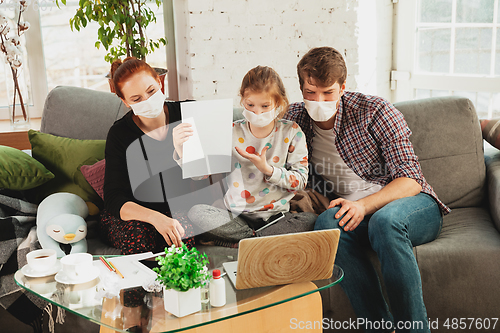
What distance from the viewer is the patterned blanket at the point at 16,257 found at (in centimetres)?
134

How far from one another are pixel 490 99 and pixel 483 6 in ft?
1.63

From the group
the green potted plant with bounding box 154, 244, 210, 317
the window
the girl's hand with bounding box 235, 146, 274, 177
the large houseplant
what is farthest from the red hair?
the window

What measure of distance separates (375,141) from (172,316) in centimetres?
96

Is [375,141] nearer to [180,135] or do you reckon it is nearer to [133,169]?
[180,135]

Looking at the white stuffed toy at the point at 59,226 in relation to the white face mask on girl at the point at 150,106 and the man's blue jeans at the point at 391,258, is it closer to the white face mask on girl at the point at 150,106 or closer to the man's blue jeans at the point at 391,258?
the white face mask on girl at the point at 150,106

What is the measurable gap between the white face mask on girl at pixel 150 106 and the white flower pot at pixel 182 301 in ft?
→ 2.39

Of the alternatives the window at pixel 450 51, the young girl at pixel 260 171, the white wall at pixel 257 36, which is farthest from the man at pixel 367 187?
the window at pixel 450 51

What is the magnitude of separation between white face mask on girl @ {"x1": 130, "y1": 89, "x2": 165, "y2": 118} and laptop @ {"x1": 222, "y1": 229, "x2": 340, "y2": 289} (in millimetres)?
693

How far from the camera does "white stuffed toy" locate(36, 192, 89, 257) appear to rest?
4.63ft

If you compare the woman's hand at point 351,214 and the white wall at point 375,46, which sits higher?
the white wall at point 375,46

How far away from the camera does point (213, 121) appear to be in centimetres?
153

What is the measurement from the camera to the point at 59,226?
141 centimetres

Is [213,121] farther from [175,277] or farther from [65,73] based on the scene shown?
[65,73]

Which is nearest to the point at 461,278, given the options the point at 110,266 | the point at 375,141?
the point at 375,141
